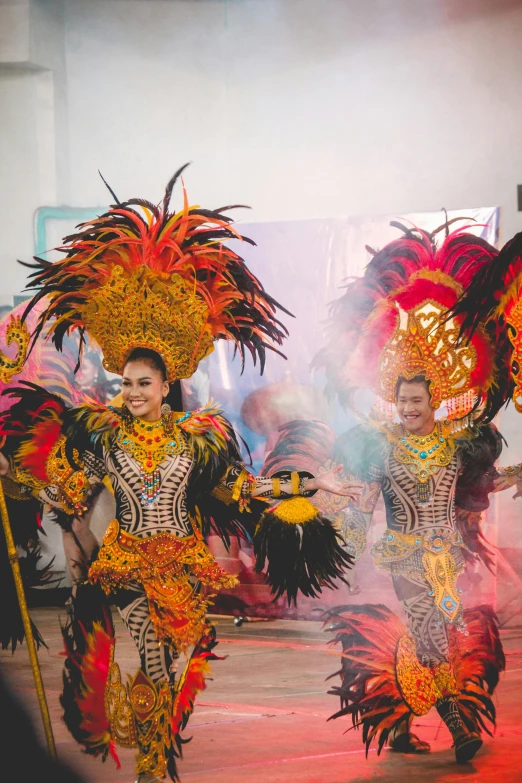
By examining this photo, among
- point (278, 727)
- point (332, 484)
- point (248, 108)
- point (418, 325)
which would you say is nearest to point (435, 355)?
point (418, 325)

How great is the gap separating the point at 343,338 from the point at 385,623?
110 cm

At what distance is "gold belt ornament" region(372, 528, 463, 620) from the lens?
12.1 feet

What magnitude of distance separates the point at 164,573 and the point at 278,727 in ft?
3.36

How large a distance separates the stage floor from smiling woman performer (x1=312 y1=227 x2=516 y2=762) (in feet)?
0.44

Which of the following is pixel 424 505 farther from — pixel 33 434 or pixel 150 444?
pixel 33 434

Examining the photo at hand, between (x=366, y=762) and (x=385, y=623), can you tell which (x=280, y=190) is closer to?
(x=385, y=623)

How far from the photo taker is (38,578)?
12.7 ft

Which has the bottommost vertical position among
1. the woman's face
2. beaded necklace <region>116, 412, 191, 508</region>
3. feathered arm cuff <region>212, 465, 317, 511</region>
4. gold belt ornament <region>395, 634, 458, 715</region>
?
gold belt ornament <region>395, 634, 458, 715</region>

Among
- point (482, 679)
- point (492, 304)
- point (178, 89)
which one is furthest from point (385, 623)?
point (178, 89)

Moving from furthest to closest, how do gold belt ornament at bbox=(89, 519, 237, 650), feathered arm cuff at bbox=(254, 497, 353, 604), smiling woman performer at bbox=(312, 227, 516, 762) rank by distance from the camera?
1. smiling woman performer at bbox=(312, 227, 516, 762)
2. feathered arm cuff at bbox=(254, 497, 353, 604)
3. gold belt ornament at bbox=(89, 519, 237, 650)

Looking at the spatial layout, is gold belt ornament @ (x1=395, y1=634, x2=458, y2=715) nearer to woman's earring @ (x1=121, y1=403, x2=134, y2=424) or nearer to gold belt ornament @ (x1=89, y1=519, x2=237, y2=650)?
gold belt ornament @ (x1=89, y1=519, x2=237, y2=650)

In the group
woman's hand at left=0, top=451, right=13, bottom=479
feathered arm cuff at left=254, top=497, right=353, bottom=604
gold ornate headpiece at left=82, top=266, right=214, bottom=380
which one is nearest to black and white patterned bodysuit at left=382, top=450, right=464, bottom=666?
feathered arm cuff at left=254, top=497, right=353, bottom=604

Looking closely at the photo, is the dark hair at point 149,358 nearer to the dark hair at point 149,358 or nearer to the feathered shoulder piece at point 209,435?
the dark hair at point 149,358

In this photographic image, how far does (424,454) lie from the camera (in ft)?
12.3
